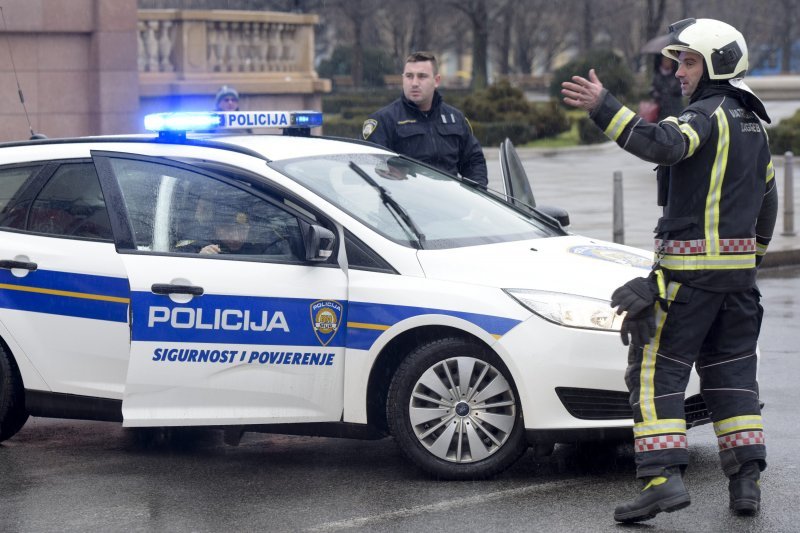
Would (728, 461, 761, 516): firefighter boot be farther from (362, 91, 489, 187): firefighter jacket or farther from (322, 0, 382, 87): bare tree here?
(322, 0, 382, 87): bare tree

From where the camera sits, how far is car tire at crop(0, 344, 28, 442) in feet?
21.1

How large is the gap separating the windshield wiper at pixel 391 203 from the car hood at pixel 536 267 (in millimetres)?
172

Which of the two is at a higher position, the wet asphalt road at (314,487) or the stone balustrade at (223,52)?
the stone balustrade at (223,52)

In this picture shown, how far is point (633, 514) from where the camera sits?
5102 millimetres

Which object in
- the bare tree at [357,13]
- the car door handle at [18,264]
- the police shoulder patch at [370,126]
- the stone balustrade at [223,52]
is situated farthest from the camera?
the bare tree at [357,13]

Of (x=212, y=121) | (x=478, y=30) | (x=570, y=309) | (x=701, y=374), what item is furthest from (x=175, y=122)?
(x=478, y=30)

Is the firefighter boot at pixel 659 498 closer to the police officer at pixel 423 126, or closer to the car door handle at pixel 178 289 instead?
the car door handle at pixel 178 289

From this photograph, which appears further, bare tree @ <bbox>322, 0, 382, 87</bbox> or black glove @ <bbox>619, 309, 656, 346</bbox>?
bare tree @ <bbox>322, 0, 382, 87</bbox>

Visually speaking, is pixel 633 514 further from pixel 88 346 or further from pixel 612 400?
pixel 88 346

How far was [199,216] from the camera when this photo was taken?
20.6 feet

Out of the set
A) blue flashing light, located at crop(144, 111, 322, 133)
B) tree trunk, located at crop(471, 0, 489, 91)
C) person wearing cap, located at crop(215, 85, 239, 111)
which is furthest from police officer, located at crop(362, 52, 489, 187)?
tree trunk, located at crop(471, 0, 489, 91)

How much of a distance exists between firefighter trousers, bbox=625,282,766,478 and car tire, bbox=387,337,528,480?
2.15 ft

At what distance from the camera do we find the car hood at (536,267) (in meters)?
5.80

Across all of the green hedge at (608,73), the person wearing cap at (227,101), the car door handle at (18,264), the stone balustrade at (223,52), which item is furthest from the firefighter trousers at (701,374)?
the green hedge at (608,73)
